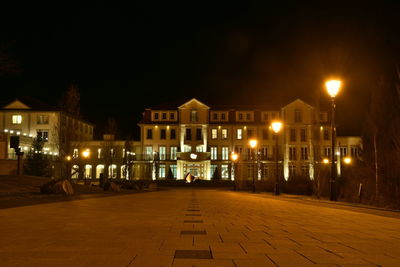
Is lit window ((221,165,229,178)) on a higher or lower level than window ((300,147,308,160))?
lower

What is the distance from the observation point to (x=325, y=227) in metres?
11.3

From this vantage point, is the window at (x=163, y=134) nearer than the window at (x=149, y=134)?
No

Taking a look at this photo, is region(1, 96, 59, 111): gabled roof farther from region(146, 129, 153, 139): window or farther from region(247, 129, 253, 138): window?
region(247, 129, 253, 138): window

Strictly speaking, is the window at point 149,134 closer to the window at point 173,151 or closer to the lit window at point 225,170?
the window at point 173,151

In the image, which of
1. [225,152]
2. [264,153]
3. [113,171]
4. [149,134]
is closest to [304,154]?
[264,153]

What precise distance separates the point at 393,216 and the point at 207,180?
54854 millimetres

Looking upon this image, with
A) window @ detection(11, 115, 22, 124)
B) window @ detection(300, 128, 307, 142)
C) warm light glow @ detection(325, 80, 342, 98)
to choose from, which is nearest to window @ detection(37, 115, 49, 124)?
A: window @ detection(11, 115, 22, 124)

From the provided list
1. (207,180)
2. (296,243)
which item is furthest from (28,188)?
(207,180)

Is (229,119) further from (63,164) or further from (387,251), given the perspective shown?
(387,251)

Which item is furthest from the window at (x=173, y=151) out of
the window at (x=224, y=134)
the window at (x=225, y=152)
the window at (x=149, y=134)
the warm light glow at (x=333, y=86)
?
the warm light glow at (x=333, y=86)

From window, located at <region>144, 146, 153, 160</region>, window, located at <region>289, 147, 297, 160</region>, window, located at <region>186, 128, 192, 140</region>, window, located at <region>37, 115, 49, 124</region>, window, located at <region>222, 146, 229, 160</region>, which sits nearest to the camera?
window, located at <region>37, 115, 49, 124</region>

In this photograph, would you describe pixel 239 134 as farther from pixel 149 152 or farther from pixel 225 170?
pixel 149 152

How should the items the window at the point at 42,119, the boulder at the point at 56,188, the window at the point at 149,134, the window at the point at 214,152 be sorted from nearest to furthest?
the boulder at the point at 56,188, the window at the point at 42,119, the window at the point at 149,134, the window at the point at 214,152

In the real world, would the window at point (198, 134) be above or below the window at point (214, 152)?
above
